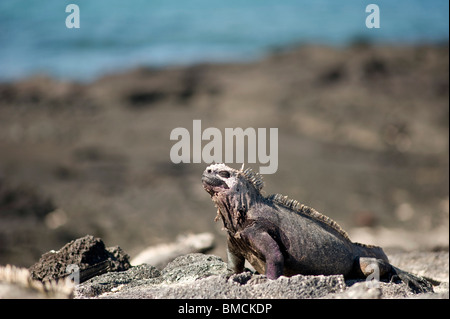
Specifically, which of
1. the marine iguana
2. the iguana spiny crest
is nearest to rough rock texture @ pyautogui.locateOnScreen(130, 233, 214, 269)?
the marine iguana

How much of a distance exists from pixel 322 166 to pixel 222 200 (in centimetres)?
1416

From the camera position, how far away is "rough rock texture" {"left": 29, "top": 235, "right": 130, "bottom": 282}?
6.05 meters

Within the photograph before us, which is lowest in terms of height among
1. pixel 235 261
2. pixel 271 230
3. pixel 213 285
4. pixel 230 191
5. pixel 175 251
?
pixel 213 285

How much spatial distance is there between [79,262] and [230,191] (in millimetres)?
1913

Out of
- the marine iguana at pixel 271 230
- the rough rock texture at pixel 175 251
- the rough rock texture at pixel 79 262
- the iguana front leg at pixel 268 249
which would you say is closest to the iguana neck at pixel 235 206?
the marine iguana at pixel 271 230

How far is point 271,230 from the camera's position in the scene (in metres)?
5.34

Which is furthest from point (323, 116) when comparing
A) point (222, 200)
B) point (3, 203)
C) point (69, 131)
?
point (222, 200)

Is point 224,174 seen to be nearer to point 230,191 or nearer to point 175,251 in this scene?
point 230,191

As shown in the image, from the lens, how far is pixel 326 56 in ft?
88.7

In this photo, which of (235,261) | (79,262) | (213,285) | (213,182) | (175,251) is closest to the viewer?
(213,285)

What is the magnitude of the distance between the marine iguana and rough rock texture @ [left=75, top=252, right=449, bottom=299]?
0.70 feet

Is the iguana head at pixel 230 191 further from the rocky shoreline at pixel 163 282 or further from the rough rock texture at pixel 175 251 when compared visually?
the rough rock texture at pixel 175 251

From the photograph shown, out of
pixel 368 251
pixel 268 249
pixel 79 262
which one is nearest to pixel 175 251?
pixel 79 262

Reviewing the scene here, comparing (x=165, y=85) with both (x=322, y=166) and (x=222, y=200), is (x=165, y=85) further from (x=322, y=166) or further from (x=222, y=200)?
(x=222, y=200)
